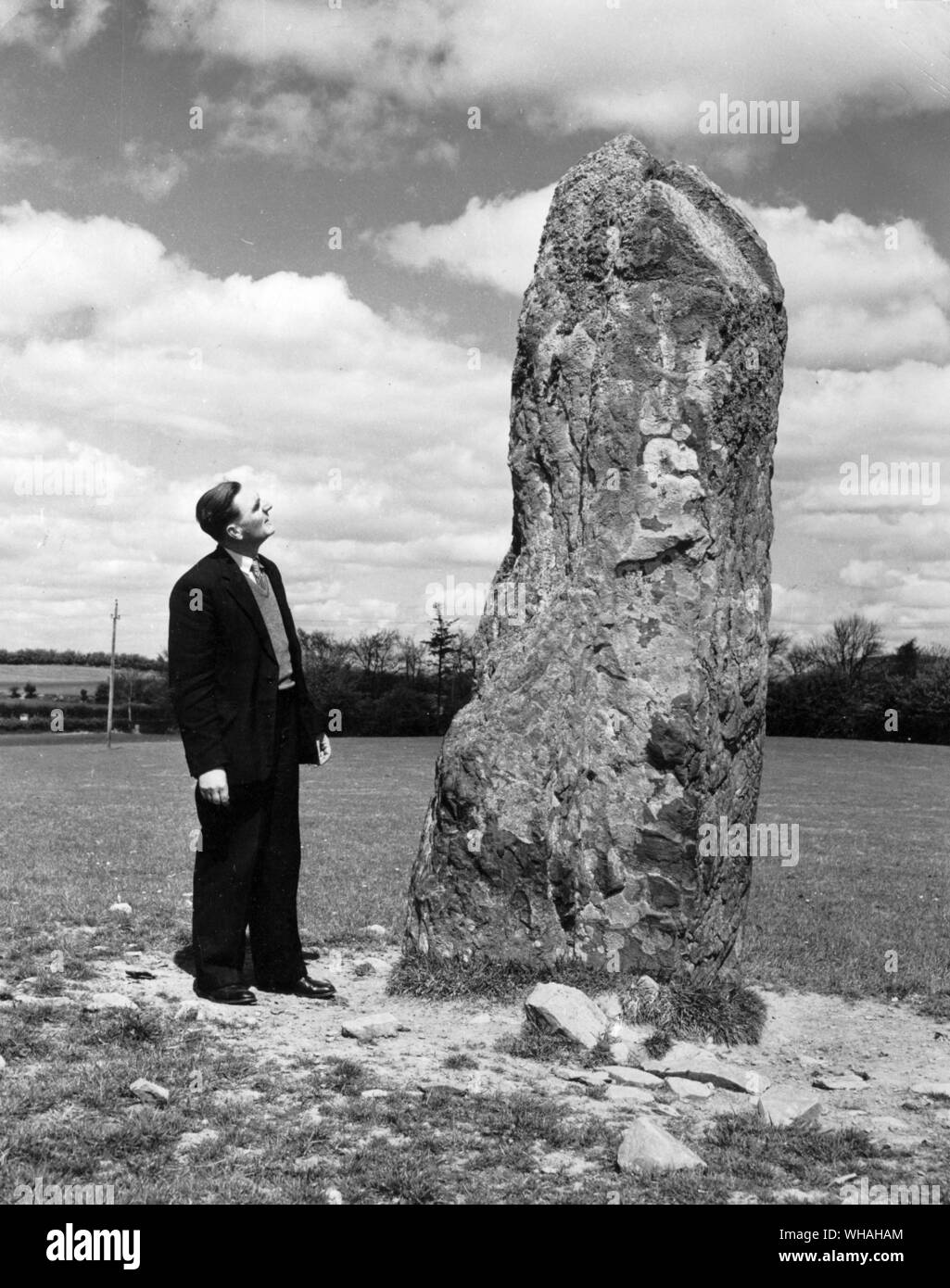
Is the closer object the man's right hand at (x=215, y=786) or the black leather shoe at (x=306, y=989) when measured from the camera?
the man's right hand at (x=215, y=786)

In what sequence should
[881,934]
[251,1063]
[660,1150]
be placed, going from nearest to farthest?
1. [660,1150]
2. [251,1063]
3. [881,934]

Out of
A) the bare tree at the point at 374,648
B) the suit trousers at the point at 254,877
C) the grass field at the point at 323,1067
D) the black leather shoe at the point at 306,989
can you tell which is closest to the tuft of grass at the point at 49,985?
the grass field at the point at 323,1067

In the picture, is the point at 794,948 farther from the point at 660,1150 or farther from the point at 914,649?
the point at 914,649

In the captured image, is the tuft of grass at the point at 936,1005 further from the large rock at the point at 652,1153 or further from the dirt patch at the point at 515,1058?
the large rock at the point at 652,1153

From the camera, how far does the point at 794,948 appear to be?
10.5 metres

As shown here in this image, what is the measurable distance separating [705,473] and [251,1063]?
4.42 m

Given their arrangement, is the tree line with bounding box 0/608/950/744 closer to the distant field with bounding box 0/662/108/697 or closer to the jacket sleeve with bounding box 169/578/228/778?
the distant field with bounding box 0/662/108/697

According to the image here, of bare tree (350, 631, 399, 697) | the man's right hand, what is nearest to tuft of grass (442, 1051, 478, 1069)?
the man's right hand

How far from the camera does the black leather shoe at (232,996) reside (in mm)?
7305

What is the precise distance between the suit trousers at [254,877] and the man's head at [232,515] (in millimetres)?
1043

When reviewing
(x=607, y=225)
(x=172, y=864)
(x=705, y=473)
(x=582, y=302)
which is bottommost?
(x=172, y=864)

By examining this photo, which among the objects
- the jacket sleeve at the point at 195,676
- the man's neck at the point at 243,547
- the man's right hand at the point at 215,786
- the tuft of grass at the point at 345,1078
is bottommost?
the tuft of grass at the point at 345,1078

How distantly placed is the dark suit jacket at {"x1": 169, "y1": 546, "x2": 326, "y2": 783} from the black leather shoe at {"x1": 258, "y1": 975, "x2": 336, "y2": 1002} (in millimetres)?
1400
